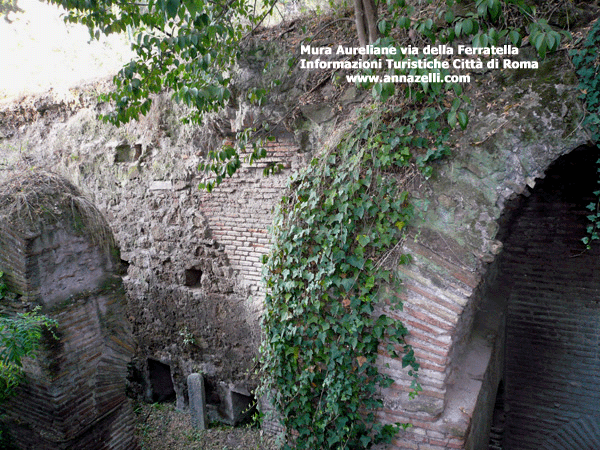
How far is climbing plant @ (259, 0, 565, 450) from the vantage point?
301 cm

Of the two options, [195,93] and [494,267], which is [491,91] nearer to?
[195,93]

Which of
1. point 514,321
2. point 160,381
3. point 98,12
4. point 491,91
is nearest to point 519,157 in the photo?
point 491,91

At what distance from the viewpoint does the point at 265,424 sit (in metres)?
5.44

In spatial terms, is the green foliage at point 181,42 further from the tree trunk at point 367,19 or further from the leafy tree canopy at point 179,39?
the tree trunk at point 367,19

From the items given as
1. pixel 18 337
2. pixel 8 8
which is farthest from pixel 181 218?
pixel 8 8

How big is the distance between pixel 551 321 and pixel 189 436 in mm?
4947

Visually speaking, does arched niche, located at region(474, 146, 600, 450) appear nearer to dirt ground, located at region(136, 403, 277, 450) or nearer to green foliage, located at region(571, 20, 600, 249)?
green foliage, located at region(571, 20, 600, 249)

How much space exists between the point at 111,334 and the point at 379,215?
3.06 meters

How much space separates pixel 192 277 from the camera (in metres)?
5.71

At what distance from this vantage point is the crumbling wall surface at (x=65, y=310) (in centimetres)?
366

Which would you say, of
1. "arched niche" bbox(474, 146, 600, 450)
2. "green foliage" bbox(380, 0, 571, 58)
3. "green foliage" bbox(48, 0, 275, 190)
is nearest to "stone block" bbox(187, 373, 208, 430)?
"green foliage" bbox(48, 0, 275, 190)

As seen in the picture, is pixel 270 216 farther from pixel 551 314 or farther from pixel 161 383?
pixel 161 383

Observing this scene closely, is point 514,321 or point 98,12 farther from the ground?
point 98,12

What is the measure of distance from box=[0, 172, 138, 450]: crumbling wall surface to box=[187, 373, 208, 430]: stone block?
129 cm
